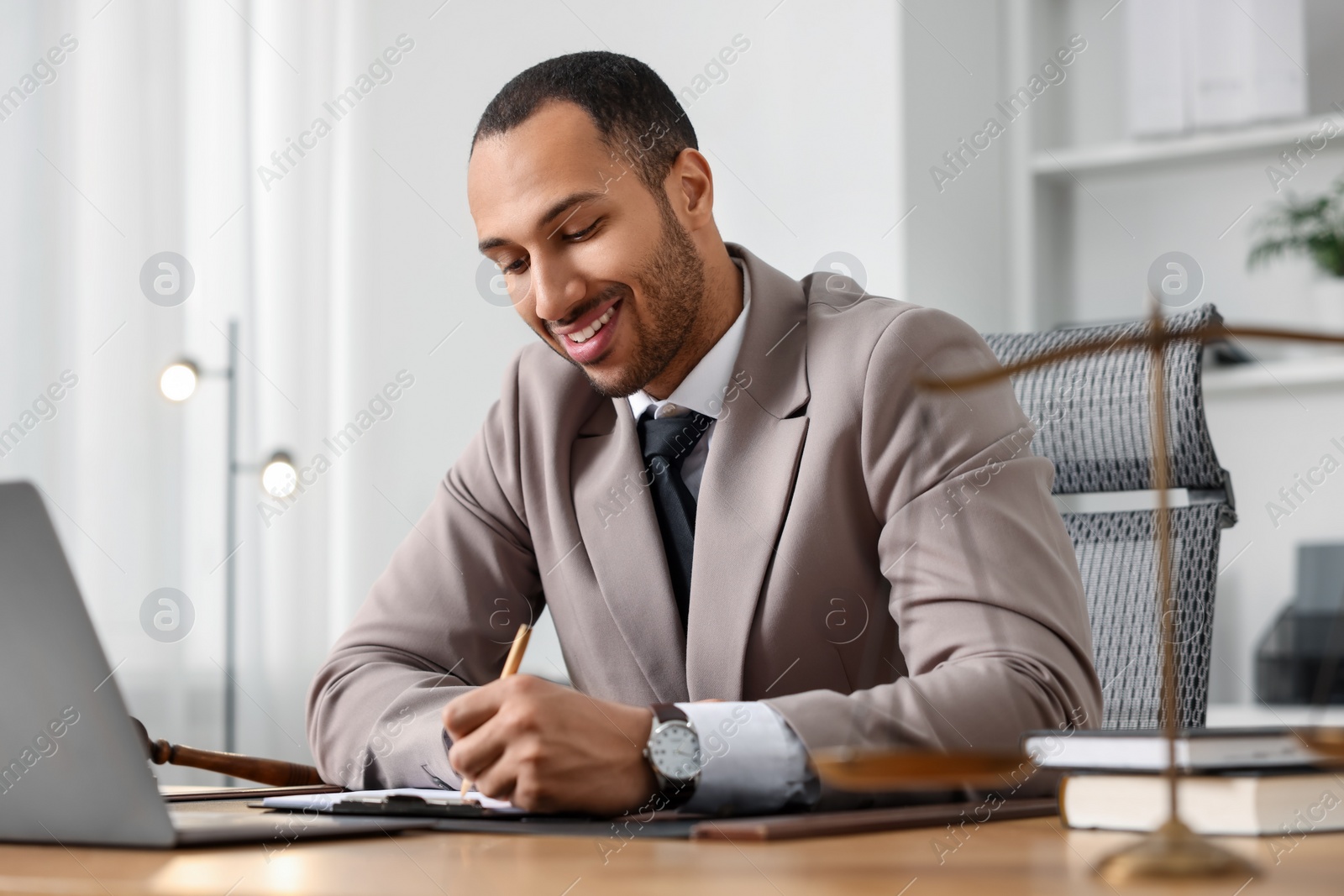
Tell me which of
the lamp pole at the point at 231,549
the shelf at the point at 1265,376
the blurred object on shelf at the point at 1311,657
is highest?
the blurred object on shelf at the point at 1311,657

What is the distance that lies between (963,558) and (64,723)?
2.06ft

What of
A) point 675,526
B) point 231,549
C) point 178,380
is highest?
point 178,380

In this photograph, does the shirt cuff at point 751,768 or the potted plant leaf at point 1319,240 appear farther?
the potted plant leaf at point 1319,240

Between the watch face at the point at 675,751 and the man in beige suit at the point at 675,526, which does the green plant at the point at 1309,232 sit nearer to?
the man in beige suit at the point at 675,526

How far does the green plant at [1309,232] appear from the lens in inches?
108

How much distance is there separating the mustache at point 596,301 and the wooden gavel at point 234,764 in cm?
54

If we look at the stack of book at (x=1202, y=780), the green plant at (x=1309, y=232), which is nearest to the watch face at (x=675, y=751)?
the stack of book at (x=1202, y=780)

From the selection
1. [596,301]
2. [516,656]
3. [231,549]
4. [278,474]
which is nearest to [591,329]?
[596,301]

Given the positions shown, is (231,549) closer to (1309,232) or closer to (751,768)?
(751,768)

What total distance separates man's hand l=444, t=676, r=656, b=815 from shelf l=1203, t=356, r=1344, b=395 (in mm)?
1979

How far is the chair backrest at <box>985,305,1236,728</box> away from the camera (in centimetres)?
139

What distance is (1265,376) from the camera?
276cm

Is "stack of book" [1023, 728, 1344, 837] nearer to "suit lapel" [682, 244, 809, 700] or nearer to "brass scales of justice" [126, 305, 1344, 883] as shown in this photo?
"brass scales of justice" [126, 305, 1344, 883]

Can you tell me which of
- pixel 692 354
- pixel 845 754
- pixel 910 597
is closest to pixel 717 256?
pixel 692 354
